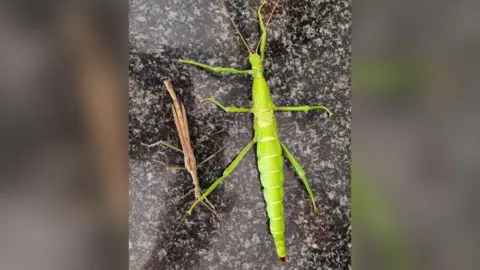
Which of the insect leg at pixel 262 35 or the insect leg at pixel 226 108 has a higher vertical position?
the insect leg at pixel 262 35

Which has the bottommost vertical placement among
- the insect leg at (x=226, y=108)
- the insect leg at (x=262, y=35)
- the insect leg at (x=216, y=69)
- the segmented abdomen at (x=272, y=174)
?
the segmented abdomen at (x=272, y=174)
